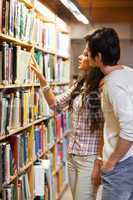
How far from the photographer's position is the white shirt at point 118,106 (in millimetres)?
1814

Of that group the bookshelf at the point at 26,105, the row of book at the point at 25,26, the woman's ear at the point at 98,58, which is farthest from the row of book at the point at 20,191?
the woman's ear at the point at 98,58

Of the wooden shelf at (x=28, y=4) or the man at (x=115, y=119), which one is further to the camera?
the wooden shelf at (x=28, y=4)

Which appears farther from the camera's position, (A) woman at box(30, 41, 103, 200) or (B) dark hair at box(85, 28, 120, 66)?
(A) woman at box(30, 41, 103, 200)

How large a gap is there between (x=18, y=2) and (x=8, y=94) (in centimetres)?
69

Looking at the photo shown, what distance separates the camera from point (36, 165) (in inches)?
135

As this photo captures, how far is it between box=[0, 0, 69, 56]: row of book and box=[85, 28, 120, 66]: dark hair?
2.48 ft

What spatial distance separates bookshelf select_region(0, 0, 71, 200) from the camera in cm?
264

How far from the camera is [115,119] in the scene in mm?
1920

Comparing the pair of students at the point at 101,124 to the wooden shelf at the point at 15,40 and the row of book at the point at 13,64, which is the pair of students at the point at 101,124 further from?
the wooden shelf at the point at 15,40

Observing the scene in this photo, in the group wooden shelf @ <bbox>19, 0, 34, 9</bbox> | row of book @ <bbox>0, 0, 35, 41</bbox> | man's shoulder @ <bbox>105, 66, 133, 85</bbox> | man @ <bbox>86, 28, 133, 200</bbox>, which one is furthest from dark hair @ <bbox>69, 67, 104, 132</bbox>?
wooden shelf @ <bbox>19, 0, 34, 9</bbox>

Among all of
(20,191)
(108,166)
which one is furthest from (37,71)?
(108,166)

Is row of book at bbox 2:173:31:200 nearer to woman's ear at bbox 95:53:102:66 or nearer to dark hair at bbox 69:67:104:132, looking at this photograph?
dark hair at bbox 69:67:104:132

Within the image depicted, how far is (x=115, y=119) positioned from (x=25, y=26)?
1458mm

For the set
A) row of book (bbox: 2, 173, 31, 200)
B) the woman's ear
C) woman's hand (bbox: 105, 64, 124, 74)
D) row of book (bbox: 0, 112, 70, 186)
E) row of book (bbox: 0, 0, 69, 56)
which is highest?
row of book (bbox: 0, 0, 69, 56)
